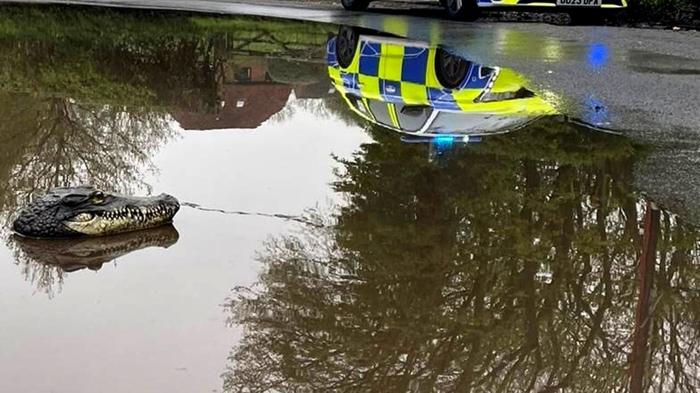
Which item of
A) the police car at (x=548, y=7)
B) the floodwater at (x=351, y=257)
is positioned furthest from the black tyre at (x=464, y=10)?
the floodwater at (x=351, y=257)

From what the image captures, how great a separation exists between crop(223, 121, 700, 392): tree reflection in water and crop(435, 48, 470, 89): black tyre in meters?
2.84

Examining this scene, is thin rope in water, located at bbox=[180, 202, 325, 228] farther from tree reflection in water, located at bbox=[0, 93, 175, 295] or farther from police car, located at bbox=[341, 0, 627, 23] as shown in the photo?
police car, located at bbox=[341, 0, 627, 23]

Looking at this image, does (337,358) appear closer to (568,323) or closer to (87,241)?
(568,323)

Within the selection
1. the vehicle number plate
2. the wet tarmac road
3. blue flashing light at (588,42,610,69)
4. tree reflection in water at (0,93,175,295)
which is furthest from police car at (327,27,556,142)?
the vehicle number plate

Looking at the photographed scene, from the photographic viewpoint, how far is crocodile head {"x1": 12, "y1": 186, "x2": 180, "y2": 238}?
11.7 ft

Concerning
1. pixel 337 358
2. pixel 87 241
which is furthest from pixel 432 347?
pixel 87 241

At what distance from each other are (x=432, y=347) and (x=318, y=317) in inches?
17.3

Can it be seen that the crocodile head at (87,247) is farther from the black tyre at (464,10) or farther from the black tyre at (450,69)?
the black tyre at (464,10)

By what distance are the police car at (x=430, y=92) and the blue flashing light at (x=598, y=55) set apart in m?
1.10

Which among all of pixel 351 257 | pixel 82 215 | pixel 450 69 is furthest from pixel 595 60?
pixel 82 215

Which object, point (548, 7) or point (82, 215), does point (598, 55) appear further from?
point (82, 215)

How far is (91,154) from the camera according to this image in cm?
494

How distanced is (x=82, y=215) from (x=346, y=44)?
7.01 metres

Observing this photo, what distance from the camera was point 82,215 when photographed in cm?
357
